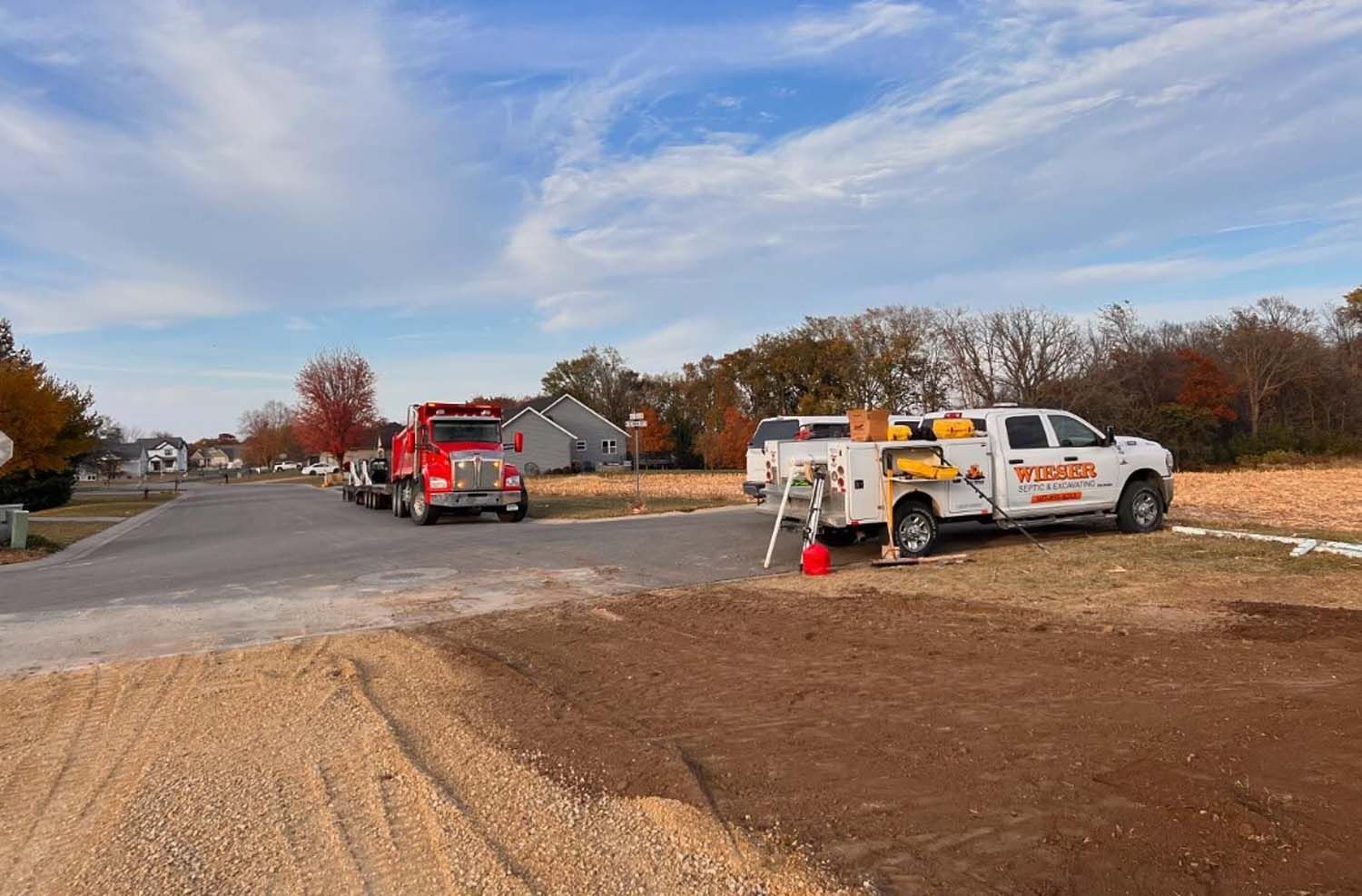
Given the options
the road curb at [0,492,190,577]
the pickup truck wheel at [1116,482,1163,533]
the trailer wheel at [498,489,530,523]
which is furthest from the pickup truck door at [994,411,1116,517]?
the road curb at [0,492,190,577]

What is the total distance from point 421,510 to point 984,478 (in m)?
14.7

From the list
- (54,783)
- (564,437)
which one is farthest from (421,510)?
(564,437)

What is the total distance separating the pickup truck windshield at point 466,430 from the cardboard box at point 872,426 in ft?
42.8

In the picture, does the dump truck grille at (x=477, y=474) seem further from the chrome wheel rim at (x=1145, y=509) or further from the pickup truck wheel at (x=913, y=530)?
the chrome wheel rim at (x=1145, y=509)

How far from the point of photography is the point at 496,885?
3369mm

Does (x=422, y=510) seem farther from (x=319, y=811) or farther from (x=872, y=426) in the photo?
(x=319, y=811)

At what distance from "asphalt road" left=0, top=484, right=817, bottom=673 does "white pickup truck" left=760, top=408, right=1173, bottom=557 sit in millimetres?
1403

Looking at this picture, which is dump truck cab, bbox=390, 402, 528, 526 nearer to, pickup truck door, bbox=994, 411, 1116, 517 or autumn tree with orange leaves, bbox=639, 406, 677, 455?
pickup truck door, bbox=994, 411, 1116, 517

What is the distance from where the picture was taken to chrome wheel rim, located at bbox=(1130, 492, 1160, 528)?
14.0 m

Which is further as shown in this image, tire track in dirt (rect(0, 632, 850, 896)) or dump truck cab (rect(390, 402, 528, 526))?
Answer: dump truck cab (rect(390, 402, 528, 526))

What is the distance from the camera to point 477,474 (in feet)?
71.4

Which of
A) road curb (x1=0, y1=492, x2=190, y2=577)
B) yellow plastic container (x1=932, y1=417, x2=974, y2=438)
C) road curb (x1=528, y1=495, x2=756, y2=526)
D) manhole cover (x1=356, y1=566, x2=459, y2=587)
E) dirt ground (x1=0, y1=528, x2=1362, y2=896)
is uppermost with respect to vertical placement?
yellow plastic container (x1=932, y1=417, x2=974, y2=438)

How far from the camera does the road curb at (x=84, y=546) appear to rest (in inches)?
626

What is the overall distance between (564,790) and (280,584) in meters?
8.94
